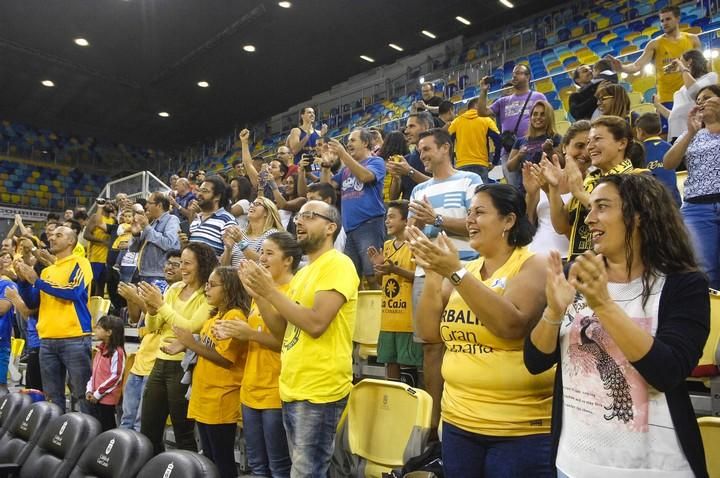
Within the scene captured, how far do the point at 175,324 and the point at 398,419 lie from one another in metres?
1.33

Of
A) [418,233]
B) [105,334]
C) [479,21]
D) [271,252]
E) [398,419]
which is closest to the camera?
[418,233]

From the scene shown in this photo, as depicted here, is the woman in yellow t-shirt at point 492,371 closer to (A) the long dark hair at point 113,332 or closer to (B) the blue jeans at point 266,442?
(B) the blue jeans at point 266,442

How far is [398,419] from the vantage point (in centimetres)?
264

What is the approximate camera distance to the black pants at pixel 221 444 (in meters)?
3.01

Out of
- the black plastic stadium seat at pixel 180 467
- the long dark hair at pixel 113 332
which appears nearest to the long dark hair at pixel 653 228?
the black plastic stadium seat at pixel 180 467

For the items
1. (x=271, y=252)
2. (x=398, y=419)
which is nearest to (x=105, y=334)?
(x=271, y=252)

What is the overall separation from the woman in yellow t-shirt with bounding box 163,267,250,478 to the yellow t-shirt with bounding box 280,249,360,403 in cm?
53

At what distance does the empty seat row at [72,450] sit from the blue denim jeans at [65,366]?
53cm

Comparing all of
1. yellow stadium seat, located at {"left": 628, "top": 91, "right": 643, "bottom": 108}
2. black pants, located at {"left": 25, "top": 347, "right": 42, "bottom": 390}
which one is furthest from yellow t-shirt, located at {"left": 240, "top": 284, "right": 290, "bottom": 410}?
yellow stadium seat, located at {"left": 628, "top": 91, "right": 643, "bottom": 108}

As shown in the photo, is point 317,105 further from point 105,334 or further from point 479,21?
point 105,334

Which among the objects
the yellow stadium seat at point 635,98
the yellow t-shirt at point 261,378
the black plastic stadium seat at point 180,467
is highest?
the yellow stadium seat at point 635,98

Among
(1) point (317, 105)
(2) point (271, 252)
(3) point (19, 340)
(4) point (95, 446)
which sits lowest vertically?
(4) point (95, 446)

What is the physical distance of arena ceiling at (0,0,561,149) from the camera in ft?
35.8

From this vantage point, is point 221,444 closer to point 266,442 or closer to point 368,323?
point 266,442
